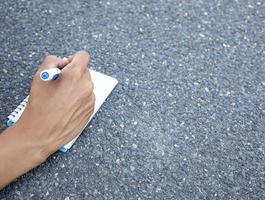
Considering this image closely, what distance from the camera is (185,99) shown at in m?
1.34

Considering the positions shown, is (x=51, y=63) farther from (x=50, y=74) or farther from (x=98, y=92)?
(x=98, y=92)

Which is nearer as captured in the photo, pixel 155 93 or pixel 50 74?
pixel 50 74

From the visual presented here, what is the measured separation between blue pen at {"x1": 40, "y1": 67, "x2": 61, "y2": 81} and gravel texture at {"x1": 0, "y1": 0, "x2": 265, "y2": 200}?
0.87 ft

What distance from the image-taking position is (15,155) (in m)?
1.06

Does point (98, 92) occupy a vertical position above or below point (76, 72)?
below

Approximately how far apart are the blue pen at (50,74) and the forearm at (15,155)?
0.18 m

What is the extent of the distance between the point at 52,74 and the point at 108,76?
34 cm

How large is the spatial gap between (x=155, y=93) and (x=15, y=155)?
1.80 feet

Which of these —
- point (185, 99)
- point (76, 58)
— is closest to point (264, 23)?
point (185, 99)

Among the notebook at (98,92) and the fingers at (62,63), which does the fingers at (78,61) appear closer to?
the fingers at (62,63)

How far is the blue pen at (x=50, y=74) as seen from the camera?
40.6 inches

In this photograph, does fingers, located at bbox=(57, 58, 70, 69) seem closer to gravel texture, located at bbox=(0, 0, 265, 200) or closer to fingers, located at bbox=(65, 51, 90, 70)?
fingers, located at bbox=(65, 51, 90, 70)

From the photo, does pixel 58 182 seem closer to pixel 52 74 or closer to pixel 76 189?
pixel 76 189

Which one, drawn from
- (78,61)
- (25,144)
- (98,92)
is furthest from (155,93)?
(25,144)
